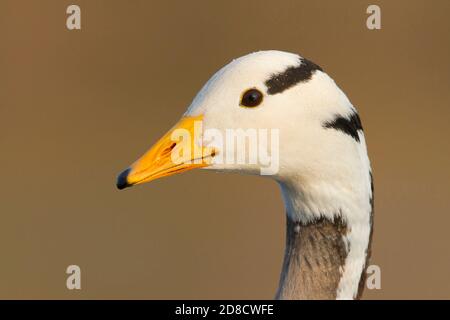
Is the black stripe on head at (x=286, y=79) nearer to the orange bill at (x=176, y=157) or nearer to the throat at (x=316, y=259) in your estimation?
the orange bill at (x=176, y=157)

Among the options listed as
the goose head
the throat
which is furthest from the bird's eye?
the throat

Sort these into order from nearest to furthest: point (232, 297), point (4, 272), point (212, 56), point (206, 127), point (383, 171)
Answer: point (206, 127)
point (232, 297)
point (4, 272)
point (383, 171)
point (212, 56)

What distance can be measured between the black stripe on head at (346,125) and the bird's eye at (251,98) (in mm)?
223

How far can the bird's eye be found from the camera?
3.37m

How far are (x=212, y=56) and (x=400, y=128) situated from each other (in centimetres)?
165

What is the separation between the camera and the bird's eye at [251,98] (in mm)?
3365

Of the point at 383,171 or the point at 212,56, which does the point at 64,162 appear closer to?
the point at 212,56

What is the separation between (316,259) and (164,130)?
510 cm

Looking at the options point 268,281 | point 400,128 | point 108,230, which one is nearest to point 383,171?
point 400,128

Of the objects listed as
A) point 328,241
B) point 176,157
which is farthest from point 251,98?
point 328,241

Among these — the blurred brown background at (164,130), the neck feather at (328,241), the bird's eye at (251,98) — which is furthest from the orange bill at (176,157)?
the blurred brown background at (164,130)

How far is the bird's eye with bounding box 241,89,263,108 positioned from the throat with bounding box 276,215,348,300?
427 mm

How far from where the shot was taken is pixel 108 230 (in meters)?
7.81
